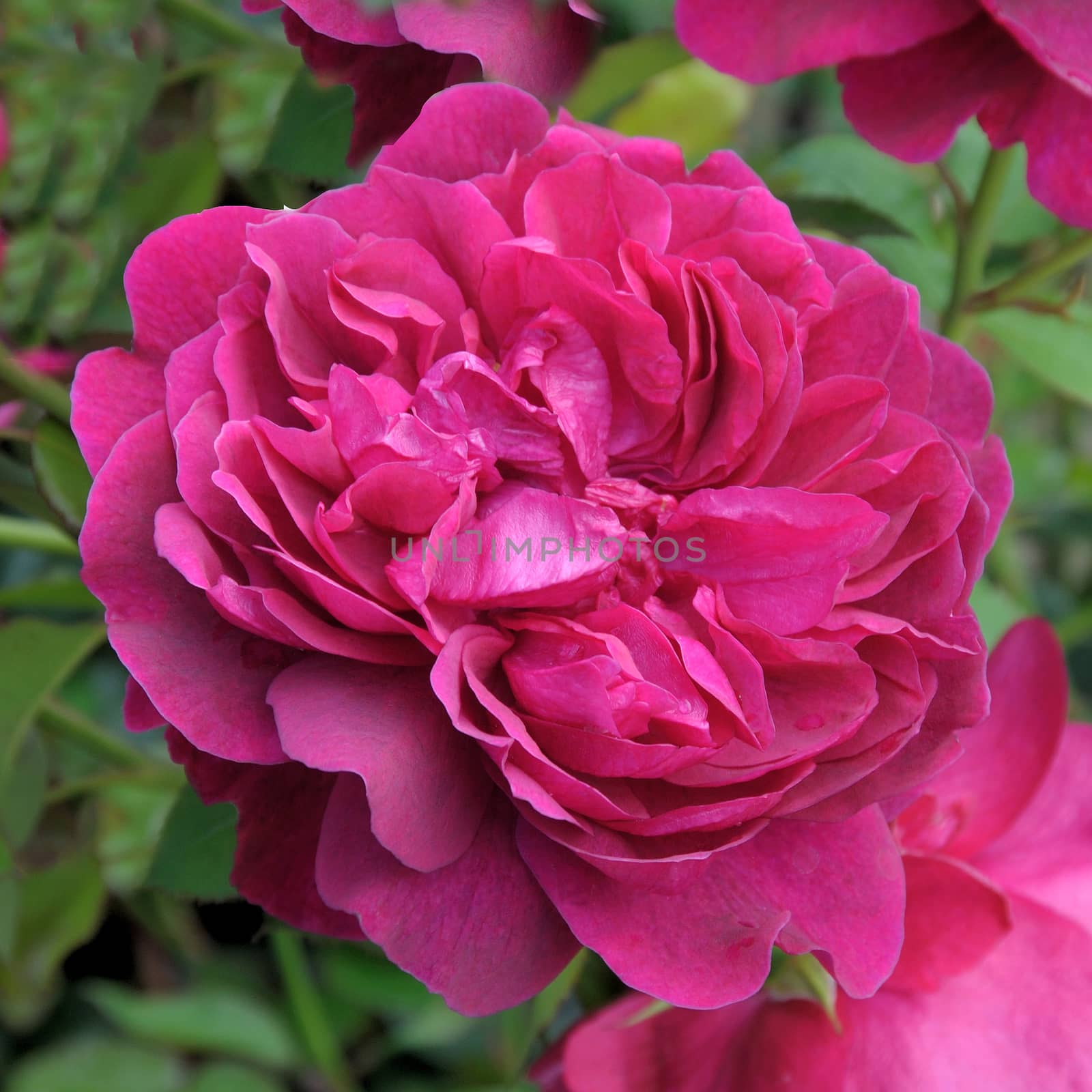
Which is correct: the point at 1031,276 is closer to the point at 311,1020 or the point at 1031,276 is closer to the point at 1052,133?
the point at 1052,133

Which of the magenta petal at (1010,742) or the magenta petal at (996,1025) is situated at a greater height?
the magenta petal at (1010,742)

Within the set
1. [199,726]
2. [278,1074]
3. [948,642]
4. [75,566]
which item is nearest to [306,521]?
[199,726]

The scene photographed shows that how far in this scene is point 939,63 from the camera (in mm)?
303

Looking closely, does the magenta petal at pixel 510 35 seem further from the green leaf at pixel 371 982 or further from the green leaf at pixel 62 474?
the green leaf at pixel 371 982

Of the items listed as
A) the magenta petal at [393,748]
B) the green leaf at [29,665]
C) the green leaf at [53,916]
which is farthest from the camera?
the green leaf at [53,916]

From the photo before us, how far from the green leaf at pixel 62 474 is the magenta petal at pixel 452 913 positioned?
158 millimetres

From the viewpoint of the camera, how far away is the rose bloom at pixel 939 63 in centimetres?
28

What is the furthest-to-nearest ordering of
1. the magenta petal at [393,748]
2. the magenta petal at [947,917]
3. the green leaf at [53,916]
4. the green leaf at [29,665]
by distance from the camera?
the green leaf at [53,916]
the green leaf at [29,665]
the magenta petal at [947,917]
the magenta petal at [393,748]

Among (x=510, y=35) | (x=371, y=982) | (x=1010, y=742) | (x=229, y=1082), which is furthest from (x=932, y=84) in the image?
(x=229, y=1082)

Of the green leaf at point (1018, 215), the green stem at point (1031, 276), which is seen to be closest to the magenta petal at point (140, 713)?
the green stem at point (1031, 276)

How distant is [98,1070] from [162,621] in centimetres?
57

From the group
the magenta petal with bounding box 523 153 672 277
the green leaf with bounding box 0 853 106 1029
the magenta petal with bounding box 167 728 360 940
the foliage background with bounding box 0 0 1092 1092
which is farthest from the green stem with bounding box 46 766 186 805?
the magenta petal with bounding box 523 153 672 277

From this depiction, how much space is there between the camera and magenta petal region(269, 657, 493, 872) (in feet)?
0.80

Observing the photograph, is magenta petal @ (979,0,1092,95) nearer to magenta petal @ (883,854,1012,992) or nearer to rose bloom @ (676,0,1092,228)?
rose bloom @ (676,0,1092,228)
